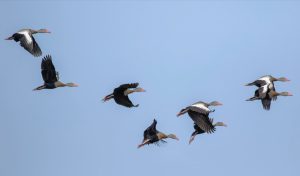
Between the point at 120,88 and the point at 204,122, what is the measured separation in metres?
4.10

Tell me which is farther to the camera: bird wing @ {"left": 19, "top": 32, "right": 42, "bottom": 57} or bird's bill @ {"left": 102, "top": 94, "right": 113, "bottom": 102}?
bird wing @ {"left": 19, "top": 32, "right": 42, "bottom": 57}

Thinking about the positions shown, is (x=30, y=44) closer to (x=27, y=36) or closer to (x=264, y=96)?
(x=27, y=36)

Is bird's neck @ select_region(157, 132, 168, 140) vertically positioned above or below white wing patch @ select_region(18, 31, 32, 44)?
below

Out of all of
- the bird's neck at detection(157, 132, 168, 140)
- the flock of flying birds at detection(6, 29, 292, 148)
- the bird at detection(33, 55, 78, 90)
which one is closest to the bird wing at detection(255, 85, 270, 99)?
the flock of flying birds at detection(6, 29, 292, 148)

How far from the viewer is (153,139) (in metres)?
48.7

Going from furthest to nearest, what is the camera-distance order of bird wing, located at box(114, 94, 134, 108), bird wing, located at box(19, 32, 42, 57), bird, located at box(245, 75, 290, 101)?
bird, located at box(245, 75, 290, 101) < bird wing, located at box(19, 32, 42, 57) < bird wing, located at box(114, 94, 134, 108)

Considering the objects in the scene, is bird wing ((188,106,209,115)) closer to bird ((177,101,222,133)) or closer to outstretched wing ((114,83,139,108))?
bird ((177,101,222,133))

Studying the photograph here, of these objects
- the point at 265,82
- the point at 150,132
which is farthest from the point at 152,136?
the point at 265,82

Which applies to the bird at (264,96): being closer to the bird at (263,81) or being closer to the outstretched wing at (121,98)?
the bird at (263,81)

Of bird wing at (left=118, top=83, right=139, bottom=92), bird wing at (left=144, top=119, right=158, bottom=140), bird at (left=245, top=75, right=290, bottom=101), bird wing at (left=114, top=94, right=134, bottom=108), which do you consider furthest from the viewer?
bird at (left=245, top=75, right=290, bottom=101)

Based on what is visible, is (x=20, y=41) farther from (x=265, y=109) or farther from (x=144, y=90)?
(x=265, y=109)

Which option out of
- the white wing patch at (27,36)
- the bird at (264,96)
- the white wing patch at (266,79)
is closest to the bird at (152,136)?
the bird at (264,96)

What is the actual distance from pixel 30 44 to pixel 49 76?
1.69 metres

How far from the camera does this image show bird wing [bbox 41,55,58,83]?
159 feet
